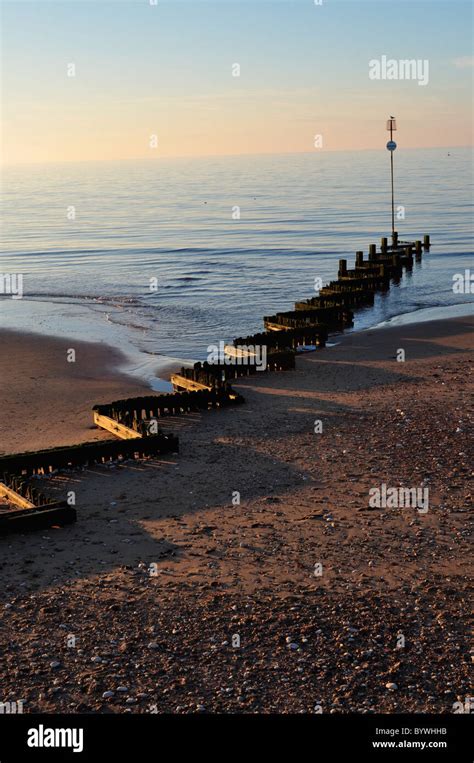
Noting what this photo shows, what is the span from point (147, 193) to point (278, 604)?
493 ft

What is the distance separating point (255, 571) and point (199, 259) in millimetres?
54446

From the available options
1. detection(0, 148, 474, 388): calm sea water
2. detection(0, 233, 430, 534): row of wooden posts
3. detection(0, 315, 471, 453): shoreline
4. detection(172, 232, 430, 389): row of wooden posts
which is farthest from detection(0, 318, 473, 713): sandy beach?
detection(0, 148, 474, 388): calm sea water

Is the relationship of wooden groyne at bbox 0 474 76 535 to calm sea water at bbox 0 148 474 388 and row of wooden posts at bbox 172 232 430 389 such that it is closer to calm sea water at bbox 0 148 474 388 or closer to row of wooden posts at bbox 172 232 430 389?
row of wooden posts at bbox 172 232 430 389

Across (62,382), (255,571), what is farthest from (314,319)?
(255,571)

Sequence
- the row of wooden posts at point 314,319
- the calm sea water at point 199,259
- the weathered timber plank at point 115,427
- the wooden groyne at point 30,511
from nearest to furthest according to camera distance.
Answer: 1. the wooden groyne at point 30,511
2. the weathered timber plank at point 115,427
3. the row of wooden posts at point 314,319
4. the calm sea water at point 199,259

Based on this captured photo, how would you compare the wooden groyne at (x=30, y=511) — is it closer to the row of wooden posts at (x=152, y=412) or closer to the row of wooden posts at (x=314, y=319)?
the row of wooden posts at (x=152, y=412)

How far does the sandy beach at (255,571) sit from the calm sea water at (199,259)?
456 inches

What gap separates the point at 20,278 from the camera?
58.2 m

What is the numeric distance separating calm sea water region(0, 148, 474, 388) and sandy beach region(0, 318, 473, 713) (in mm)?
11578

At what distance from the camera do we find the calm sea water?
4091 centimetres

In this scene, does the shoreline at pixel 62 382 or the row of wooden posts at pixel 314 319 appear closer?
the shoreline at pixel 62 382

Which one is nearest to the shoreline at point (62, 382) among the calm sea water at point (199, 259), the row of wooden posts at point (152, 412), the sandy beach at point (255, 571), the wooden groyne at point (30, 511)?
the sandy beach at point (255, 571)

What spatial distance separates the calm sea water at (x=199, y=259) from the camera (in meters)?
40.9
